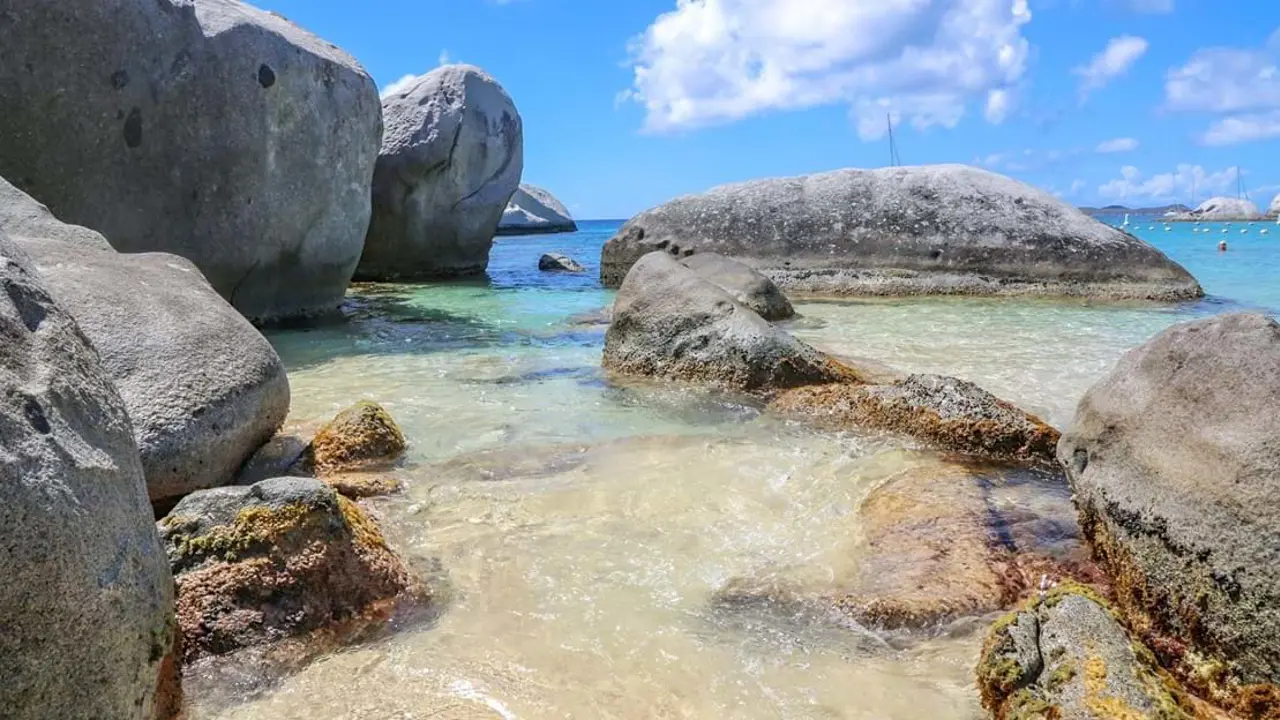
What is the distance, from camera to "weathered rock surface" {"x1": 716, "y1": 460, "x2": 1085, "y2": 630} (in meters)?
3.44

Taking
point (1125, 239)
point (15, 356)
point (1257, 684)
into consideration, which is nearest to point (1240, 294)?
point (1125, 239)

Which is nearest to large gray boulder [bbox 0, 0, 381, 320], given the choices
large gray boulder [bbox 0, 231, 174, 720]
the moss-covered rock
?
the moss-covered rock

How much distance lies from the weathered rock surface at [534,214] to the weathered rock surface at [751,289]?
1734 inches

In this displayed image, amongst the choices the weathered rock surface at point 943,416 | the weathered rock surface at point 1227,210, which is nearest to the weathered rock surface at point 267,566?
the weathered rock surface at point 943,416

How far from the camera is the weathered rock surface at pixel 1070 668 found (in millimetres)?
2482

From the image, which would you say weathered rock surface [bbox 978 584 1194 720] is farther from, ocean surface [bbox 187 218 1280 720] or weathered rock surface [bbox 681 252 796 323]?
weathered rock surface [bbox 681 252 796 323]

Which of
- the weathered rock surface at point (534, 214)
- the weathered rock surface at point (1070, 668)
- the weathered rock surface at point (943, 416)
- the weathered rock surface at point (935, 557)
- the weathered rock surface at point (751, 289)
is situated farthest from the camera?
the weathered rock surface at point (534, 214)

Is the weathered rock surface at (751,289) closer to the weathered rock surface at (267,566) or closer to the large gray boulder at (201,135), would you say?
the large gray boulder at (201,135)

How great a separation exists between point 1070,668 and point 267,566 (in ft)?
8.32

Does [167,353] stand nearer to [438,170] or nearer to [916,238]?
[916,238]

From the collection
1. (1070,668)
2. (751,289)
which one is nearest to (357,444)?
(1070,668)

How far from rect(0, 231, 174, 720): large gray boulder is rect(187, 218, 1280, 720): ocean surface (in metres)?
0.55

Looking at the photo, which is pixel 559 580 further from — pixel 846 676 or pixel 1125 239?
pixel 1125 239

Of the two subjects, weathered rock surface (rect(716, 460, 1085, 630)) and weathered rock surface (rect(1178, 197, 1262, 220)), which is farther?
weathered rock surface (rect(1178, 197, 1262, 220))
